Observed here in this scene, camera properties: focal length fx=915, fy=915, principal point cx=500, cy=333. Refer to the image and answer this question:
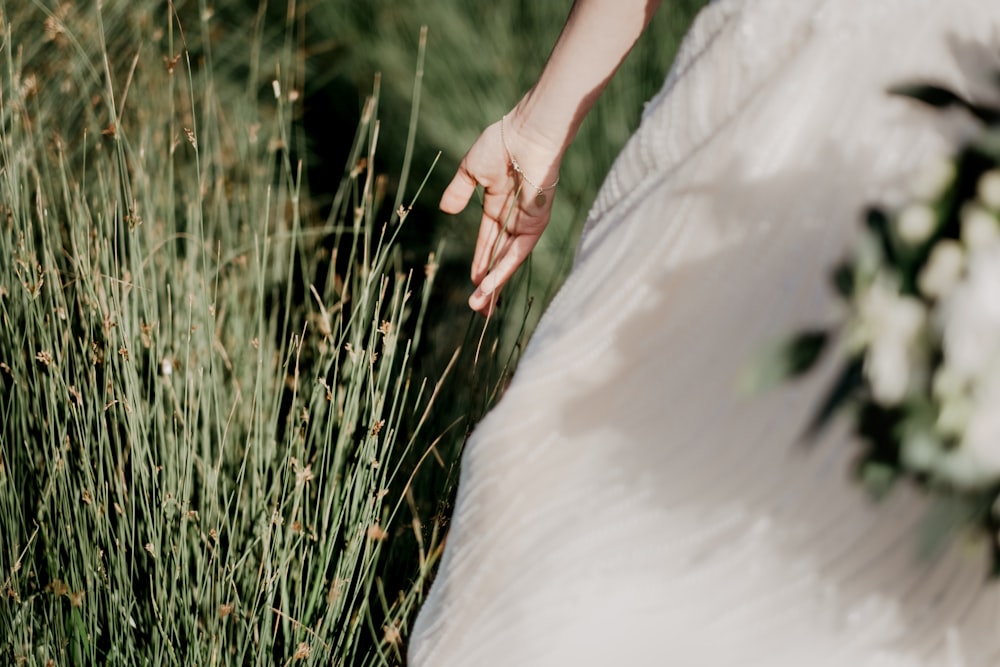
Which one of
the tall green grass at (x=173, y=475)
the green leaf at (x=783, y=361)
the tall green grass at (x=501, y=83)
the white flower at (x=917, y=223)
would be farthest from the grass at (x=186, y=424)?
the white flower at (x=917, y=223)

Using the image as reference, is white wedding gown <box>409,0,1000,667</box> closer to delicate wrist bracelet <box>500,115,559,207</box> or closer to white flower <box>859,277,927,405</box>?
white flower <box>859,277,927,405</box>

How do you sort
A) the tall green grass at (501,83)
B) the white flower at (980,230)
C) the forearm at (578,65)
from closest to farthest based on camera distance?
the white flower at (980,230) < the forearm at (578,65) < the tall green grass at (501,83)

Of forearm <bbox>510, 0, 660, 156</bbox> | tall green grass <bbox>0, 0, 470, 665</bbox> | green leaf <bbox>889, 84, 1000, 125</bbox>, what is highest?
forearm <bbox>510, 0, 660, 156</bbox>

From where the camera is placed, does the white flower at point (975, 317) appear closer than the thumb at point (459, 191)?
Yes

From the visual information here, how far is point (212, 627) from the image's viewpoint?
43.9 inches

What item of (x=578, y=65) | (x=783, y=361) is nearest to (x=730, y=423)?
(x=783, y=361)

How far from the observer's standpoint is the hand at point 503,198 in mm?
1102

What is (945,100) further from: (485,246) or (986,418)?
(485,246)

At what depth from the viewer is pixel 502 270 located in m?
1.16

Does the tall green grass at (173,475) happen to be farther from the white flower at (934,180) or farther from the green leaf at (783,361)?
the white flower at (934,180)

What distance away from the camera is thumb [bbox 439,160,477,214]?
1191mm

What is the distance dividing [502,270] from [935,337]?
0.62m

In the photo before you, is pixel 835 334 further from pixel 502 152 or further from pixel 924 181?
pixel 502 152

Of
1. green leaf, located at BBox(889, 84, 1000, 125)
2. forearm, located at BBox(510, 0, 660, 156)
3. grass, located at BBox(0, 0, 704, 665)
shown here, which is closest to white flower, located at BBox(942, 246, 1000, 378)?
green leaf, located at BBox(889, 84, 1000, 125)
